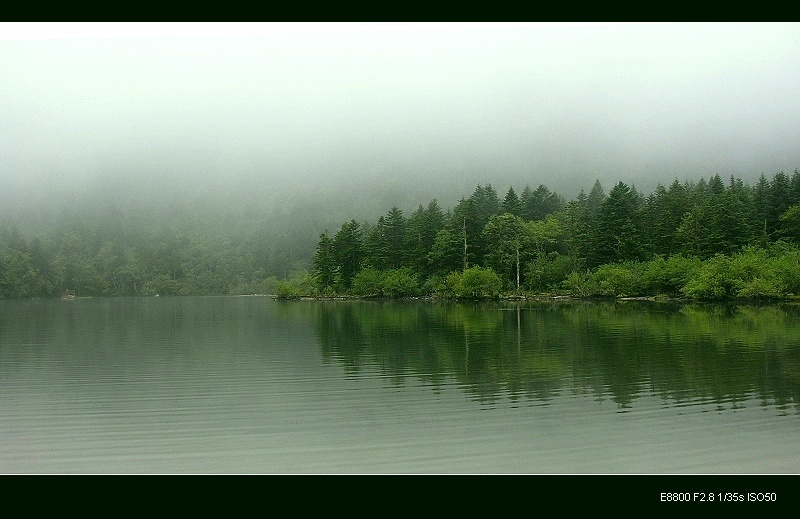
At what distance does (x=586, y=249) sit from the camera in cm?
8112

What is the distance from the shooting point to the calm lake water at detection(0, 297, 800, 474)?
10812 millimetres

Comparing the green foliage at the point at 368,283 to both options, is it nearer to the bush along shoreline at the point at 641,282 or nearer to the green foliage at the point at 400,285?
the bush along shoreline at the point at 641,282

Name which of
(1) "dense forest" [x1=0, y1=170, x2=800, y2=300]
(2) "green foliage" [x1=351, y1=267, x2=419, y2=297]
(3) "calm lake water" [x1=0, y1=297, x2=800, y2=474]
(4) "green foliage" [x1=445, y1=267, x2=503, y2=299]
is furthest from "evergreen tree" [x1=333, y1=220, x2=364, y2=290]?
(3) "calm lake water" [x1=0, y1=297, x2=800, y2=474]

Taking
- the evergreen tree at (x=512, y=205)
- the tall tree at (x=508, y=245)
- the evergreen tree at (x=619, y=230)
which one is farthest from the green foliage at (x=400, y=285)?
the evergreen tree at (x=619, y=230)

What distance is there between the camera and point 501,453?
11.0 m

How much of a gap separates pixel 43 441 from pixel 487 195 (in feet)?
313

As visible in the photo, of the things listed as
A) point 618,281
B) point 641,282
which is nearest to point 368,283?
point 618,281

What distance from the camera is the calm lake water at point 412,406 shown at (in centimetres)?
1081

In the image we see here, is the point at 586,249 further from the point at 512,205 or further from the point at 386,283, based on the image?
the point at 386,283

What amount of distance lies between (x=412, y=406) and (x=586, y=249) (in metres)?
70.6

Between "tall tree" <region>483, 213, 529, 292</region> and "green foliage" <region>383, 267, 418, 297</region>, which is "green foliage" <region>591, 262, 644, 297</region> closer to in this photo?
"tall tree" <region>483, 213, 529, 292</region>
